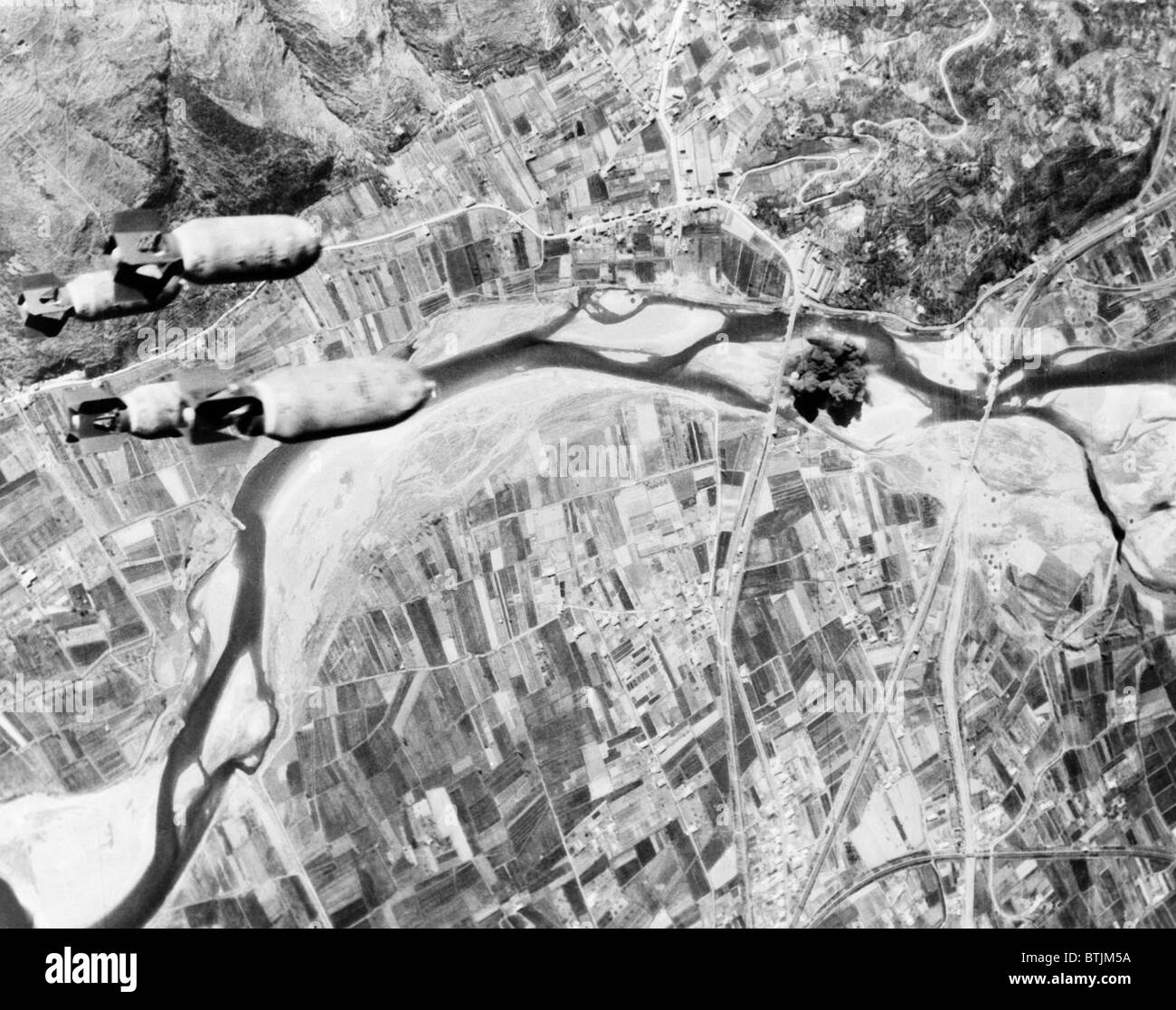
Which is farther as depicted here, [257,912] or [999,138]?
[999,138]

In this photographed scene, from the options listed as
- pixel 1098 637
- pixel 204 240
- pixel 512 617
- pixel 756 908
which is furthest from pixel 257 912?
pixel 1098 637

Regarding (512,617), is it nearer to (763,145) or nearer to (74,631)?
(74,631)

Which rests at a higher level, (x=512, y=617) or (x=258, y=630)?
(x=258, y=630)

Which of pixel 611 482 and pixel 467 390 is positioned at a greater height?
pixel 467 390

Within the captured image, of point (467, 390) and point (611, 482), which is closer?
point (467, 390)
